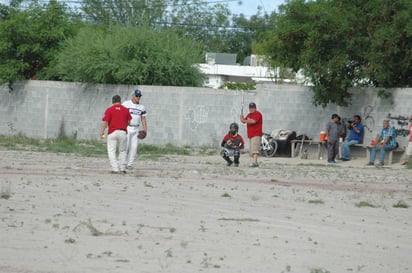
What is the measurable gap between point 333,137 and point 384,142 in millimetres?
1526

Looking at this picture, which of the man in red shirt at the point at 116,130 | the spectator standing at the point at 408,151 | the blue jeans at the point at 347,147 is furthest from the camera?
the blue jeans at the point at 347,147

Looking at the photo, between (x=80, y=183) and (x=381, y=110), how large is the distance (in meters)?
14.0

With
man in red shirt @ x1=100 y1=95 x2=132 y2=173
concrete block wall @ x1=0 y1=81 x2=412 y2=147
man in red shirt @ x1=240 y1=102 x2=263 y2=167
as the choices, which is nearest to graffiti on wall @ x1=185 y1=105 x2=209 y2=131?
concrete block wall @ x1=0 y1=81 x2=412 y2=147

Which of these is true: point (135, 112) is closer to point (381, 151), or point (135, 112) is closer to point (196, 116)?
point (381, 151)

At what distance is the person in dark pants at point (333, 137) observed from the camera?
86.4 feet

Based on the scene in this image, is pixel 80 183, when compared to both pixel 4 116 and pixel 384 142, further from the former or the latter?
pixel 4 116

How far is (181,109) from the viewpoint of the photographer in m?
31.6

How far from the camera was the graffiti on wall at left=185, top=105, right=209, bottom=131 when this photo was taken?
31188 millimetres

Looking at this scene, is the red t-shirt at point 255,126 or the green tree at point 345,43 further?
the green tree at point 345,43

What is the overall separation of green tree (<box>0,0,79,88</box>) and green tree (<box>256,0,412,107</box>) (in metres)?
11.9

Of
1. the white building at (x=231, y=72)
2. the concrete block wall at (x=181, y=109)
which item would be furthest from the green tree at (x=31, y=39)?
the white building at (x=231, y=72)

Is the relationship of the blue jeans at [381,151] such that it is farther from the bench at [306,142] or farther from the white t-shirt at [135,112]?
the white t-shirt at [135,112]

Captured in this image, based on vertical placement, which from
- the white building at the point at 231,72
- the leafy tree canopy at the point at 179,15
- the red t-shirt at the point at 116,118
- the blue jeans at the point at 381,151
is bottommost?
the blue jeans at the point at 381,151

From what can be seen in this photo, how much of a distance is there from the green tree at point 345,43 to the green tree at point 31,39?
467 inches
